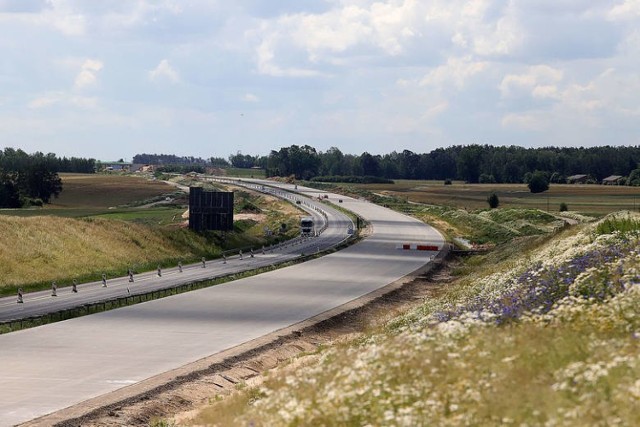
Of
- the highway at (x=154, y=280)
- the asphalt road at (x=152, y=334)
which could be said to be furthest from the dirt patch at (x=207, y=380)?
the highway at (x=154, y=280)

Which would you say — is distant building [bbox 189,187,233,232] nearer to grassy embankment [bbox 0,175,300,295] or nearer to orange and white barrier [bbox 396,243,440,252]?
grassy embankment [bbox 0,175,300,295]

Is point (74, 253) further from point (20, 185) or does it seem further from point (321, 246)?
point (20, 185)

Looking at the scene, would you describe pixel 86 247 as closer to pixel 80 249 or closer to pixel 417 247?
pixel 80 249

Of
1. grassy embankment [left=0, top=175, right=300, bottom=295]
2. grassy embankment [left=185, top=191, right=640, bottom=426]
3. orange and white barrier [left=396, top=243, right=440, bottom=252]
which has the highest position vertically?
grassy embankment [left=185, top=191, right=640, bottom=426]

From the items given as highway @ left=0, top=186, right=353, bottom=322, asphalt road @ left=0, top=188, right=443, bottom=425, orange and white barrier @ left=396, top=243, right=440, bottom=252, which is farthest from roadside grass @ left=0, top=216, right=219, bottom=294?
orange and white barrier @ left=396, top=243, right=440, bottom=252

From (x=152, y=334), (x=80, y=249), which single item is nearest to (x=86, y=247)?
(x=80, y=249)

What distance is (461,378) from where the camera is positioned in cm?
1661

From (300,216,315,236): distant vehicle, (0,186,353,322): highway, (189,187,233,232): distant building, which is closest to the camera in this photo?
(0,186,353,322): highway

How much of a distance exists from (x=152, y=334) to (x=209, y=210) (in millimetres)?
62557

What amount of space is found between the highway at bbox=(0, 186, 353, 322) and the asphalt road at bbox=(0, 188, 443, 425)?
3.53 metres

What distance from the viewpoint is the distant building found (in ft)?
347

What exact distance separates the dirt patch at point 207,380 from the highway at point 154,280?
1440cm

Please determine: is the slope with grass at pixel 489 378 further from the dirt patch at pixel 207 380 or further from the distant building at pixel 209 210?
the distant building at pixel 209 210

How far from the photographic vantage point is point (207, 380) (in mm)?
32812
